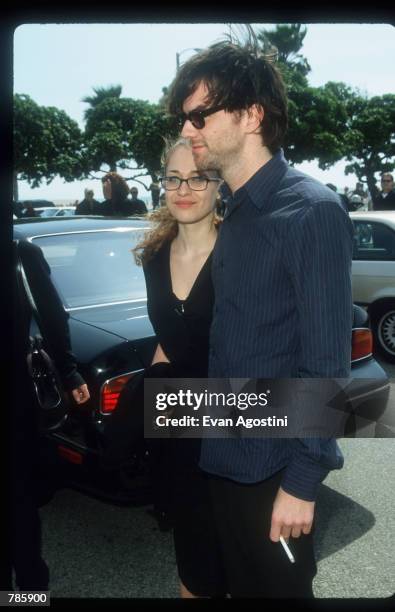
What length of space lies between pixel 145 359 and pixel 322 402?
135 centimetres

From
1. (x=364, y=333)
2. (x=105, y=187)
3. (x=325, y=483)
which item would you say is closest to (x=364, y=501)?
(x=325, y=483)

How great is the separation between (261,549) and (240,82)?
117cm

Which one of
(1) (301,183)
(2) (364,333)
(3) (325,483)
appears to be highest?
(1) (301,183)

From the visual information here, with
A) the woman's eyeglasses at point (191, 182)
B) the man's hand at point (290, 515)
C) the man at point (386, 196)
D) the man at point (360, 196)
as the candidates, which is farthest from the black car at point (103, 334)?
the man at point (360, 196)

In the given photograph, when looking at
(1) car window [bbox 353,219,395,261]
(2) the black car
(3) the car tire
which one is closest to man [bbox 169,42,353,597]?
(2) the black car

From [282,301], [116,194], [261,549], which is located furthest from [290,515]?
[116,194]

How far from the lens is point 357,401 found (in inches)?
127

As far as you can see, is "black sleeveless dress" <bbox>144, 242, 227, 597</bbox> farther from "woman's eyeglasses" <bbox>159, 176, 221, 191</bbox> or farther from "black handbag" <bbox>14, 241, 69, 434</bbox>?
"black handbag" <bbox>14, 241, 69, 434</bbox>

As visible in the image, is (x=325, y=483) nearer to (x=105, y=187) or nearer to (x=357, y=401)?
(x=357, y=401)

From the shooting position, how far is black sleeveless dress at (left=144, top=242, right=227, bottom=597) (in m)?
1.80

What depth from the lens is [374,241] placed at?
5.98m

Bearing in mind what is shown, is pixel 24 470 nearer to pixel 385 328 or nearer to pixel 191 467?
pixel 191 467

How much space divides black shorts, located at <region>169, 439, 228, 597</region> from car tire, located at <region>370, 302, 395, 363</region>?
15.0 feet

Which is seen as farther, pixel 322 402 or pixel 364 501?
pixel 364 501
